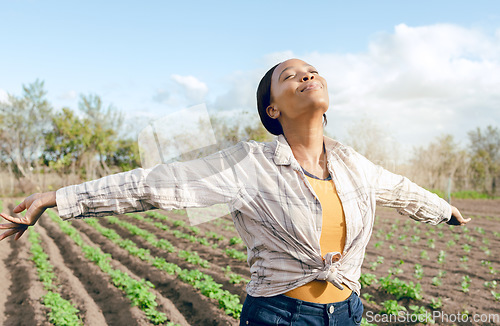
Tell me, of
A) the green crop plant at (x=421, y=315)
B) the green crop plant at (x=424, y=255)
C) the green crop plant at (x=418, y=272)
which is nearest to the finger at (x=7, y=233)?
the green crop plant at (x=421, y=315)

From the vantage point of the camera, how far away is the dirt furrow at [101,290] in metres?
4.85

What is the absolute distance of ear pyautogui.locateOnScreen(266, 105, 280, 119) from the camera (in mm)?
1643

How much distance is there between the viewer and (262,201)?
1418 millimetres

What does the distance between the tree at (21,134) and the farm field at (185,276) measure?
15947mm

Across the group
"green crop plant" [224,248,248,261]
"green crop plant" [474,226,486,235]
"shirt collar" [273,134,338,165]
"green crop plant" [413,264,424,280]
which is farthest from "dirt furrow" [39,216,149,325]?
"green crop plant" [474,226,486,235]

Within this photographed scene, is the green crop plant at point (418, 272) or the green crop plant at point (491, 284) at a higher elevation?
the green crop plant at point (418, 272)

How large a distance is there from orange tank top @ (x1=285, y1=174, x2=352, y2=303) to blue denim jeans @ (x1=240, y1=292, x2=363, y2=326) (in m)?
0.02

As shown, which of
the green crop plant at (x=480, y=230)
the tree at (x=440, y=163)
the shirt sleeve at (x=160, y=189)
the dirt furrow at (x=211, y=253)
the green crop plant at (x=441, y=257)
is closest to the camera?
the shirt sleeve at (x=160, y=189)

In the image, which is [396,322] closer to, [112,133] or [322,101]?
[322,101]

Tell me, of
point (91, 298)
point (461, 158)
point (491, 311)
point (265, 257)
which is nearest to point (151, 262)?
point (91, 298)

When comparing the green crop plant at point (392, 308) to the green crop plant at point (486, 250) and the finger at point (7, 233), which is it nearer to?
the finger at point (7, 233)

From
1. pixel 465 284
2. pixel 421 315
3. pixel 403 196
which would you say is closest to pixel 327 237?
pixel 403 196

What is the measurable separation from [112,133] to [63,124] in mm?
3188

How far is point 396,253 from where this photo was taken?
316 inches
